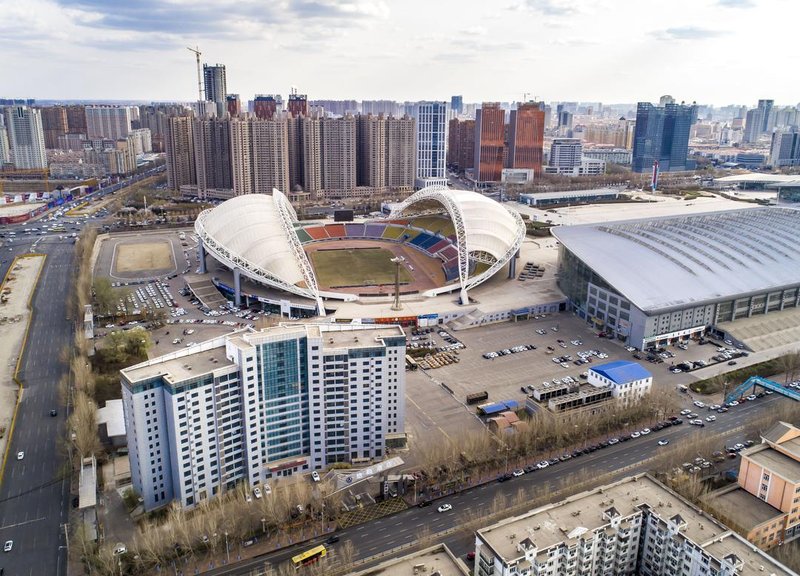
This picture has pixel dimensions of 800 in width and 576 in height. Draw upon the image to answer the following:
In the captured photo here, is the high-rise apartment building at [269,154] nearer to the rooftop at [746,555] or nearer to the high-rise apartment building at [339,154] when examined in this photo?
the high-rise apartment building at [339,154]

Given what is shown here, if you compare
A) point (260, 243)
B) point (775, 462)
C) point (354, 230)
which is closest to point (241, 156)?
point (354, 230)

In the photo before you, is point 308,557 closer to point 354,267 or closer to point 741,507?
point 741,507

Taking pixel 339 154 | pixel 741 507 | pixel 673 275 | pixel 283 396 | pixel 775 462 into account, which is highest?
pixel 339 154

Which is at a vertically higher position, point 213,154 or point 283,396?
point 213,154

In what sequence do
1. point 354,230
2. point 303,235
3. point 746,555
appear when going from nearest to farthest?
point 746,555 < point 303,235 < point 354,230

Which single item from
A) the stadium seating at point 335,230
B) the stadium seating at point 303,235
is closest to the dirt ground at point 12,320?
the stadium seating at point 303,235

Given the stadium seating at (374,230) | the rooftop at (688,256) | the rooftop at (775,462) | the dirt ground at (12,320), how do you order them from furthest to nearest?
the stadium seating at (374,230) < the rooftop at (688,256) < the dirt ground at (12,320) < the rooftop at (775,462)

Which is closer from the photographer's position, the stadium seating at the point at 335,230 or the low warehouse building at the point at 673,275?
the low warehouse building at the point at 673,275
